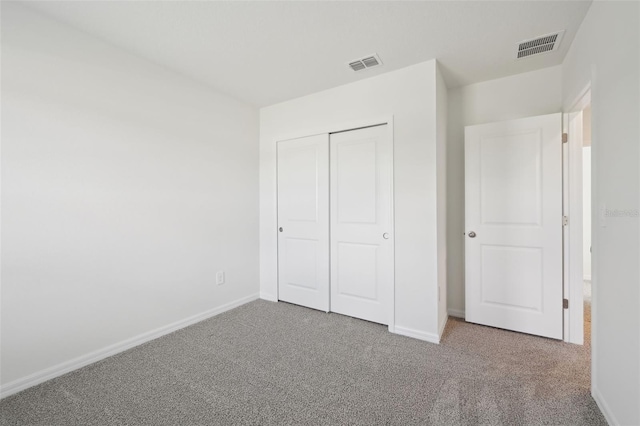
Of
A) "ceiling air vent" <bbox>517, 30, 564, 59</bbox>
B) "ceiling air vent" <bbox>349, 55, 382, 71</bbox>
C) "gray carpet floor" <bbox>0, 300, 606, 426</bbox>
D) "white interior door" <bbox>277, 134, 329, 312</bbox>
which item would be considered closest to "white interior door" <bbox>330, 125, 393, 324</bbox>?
"white interior door" <bbox>277, 134, 329, 312</bbox>

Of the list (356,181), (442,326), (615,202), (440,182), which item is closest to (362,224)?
(356,181)

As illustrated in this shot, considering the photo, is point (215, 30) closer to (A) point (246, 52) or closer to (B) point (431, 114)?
(A) point (246, 52)

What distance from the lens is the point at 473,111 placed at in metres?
2.75

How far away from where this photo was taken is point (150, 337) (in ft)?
7.66

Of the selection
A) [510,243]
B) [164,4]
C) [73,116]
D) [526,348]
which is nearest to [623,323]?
[526,348]

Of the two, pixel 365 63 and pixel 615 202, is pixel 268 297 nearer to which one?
pixel 365 63

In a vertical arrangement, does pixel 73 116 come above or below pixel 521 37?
below

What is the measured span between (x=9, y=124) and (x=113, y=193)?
66cm

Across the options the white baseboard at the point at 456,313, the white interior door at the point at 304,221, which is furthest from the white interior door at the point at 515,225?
the white interior door at the point at 304,221

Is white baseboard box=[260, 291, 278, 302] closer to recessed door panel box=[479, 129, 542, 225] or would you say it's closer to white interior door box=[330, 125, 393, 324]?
white interior door box=[330, 125, 393, 324]

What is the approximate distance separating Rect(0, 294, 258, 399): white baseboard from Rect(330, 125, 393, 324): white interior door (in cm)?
143

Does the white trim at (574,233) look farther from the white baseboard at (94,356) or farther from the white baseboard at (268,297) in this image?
the white baseboard at (94,356)

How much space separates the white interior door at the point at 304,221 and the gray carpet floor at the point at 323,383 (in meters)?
0.70

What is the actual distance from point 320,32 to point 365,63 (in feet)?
1.84
